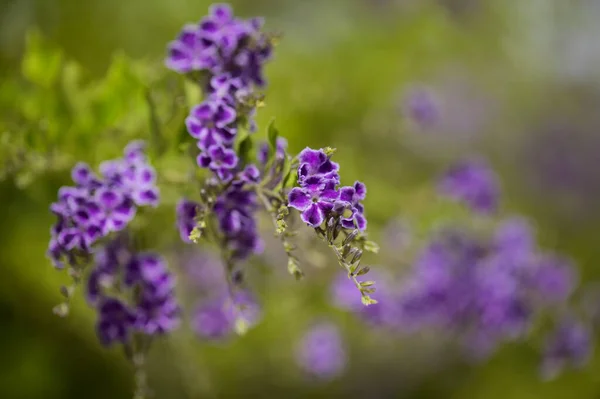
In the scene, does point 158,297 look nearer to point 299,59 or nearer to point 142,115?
point 142,115

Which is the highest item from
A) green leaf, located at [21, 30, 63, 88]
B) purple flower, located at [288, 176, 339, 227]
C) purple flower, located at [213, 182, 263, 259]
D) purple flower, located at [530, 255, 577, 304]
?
purple flower, located at [530, 255, 577, 304]

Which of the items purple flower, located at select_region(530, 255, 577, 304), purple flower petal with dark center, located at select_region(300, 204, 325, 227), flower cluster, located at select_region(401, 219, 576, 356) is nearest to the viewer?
purple flower petal with dark center, located at select_region(300, 204, 325, 227)

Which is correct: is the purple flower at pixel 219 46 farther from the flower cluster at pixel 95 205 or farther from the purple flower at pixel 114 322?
the purple flower at pixel 114 322

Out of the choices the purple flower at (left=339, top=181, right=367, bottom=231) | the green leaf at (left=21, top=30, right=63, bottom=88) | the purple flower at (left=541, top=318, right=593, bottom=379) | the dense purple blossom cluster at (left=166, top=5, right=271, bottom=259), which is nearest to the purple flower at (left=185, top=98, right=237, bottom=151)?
the dense purple blossom cluster at (left=166, top=5, right=271, bottom=259)

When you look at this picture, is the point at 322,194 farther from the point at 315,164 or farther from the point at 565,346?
the point at 565,346

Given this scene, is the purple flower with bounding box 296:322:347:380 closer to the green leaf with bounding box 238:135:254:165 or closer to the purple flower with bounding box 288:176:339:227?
the green leaf with bounding box 238:135:254:165

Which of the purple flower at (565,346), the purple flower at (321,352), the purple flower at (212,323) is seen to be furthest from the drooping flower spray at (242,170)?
the purple flower at (565,346)

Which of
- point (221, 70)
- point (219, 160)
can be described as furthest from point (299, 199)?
point (221, 70)
